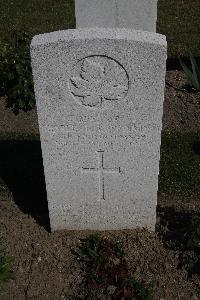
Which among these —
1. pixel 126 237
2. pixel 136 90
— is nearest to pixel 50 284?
pixel 126 237

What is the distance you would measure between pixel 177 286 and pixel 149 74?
161cm

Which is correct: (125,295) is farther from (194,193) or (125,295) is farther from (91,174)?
(194,193)

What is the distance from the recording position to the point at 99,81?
10.5 feet

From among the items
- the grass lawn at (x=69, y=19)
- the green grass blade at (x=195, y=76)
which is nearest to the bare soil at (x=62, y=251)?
the green grass blade at (x=195, y=76)

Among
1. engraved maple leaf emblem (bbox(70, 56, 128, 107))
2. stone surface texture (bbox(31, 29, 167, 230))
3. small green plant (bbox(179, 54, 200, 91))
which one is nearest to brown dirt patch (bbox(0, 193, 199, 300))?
stone surface texture (bbox(31, 29, 167, 230))

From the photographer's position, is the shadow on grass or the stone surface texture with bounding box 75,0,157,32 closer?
the shadow on grass

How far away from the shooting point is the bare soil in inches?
142

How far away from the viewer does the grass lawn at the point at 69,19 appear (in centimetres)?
856

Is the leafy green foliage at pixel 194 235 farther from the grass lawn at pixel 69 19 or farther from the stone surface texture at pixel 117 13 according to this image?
the grass lawn at pixel 69 19

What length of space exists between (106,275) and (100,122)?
1.15 m

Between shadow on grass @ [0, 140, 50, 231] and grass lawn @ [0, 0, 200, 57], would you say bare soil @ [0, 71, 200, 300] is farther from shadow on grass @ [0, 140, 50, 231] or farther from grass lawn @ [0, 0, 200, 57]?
grass lawn @ [0, 0, 200, 57]

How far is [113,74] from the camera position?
3.16 meters

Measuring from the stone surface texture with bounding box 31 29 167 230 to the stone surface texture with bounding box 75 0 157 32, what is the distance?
2.55 metres

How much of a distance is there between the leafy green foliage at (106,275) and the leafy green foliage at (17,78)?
271cm
